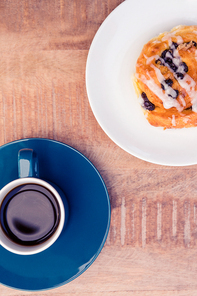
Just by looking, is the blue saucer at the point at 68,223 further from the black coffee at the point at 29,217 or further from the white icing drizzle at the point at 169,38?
the white icing drizzle at the point at 169,38

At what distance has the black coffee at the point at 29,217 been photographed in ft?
2.46

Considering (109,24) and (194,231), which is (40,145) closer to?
(109,24)

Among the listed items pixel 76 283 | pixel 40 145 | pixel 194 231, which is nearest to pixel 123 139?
pixel 40 145

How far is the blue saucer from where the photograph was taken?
0.80 meters

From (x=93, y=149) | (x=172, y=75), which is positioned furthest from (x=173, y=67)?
(x=93, y=149)

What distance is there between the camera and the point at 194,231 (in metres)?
0.89

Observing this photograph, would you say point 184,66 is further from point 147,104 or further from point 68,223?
point 68,223

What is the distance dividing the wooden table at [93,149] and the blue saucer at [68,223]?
8 cm

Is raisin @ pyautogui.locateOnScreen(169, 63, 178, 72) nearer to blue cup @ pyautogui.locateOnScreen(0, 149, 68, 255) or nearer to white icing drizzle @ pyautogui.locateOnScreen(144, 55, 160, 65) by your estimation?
white icing drizzle @ pyautogui.locateOnScreen(144, 55, 160, 65)

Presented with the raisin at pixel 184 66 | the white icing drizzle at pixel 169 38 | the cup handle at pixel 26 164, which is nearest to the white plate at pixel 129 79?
the white icing drizzle at pixel 169 38

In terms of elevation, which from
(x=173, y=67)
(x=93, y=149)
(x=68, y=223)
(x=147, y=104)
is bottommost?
(x=68, y=223)

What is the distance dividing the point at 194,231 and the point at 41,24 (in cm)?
94

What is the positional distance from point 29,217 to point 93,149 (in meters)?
0.31

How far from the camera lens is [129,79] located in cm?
82
